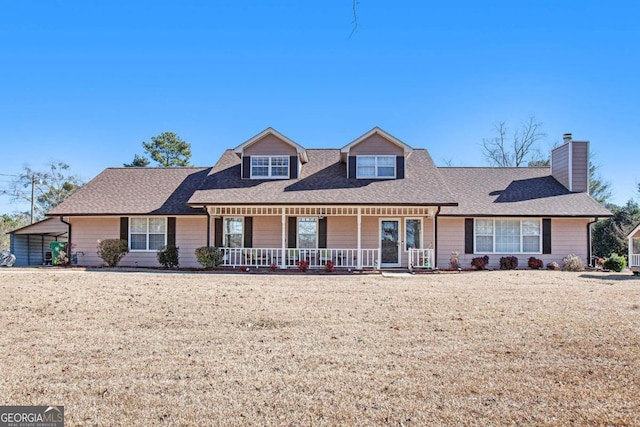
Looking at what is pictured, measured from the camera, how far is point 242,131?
2842 cm

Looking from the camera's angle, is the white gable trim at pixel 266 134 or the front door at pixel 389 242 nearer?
the front door at pixel 389 242

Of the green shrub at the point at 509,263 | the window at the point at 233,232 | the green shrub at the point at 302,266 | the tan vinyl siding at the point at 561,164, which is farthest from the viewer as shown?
the tan vinyl siding at the point at 561,164

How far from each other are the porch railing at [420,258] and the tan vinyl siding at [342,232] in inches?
93.3

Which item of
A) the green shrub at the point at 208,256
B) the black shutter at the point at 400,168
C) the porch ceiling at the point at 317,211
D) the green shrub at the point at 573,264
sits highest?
the black shutter at the point at 400,168

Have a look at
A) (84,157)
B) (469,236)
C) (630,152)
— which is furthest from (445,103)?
(84,157)

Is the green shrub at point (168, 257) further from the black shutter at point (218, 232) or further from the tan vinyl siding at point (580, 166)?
the tan vinyl siding at point (580, 166)

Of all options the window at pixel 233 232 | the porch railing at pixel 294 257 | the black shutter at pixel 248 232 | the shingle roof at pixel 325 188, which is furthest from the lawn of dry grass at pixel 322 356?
the window at pixel 233 232

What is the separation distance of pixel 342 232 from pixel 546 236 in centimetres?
837

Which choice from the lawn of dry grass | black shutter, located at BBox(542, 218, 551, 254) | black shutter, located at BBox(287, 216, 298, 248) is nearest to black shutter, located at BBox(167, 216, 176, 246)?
black shutter, located at BBox(287, 216, 298, 248)

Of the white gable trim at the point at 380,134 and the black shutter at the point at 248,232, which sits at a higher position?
the white gable trim at the point at 380,134

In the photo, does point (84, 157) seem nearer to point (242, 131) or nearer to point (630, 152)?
point (242, 131)

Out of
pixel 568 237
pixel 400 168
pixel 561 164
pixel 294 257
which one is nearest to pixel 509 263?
pixel 568 237

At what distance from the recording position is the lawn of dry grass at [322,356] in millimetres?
4199

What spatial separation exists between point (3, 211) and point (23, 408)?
155 feet
